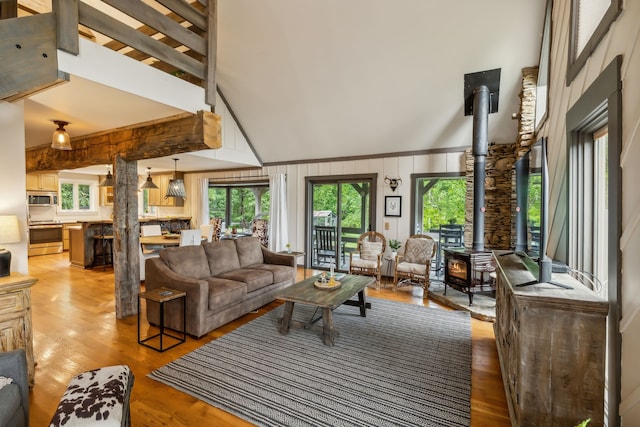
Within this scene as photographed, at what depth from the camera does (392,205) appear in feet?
19.2

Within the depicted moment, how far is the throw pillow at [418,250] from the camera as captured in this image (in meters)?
5.23

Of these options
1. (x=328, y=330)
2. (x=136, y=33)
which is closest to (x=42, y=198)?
(x=136, y=33)

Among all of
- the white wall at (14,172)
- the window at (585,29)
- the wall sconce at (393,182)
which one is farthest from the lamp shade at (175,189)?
the window at (585,29)

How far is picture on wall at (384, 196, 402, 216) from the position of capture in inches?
229

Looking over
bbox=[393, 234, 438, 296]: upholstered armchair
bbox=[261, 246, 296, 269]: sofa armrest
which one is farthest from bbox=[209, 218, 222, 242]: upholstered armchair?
bbox=[393, 234, 438, 296]: upholstered armchair

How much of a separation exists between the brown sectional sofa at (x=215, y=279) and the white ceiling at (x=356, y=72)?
1731mm

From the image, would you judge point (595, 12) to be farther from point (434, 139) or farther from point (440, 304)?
point (440, 304)

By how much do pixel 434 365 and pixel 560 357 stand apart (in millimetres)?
1284

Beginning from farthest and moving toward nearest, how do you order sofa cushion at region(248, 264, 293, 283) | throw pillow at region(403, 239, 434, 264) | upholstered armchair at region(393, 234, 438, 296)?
throw pillow at region(403, 239, 434, 264), upholstered armchair at region(393, 234, 438, 296), sofa cushion at region(248, 264, 293, 283)

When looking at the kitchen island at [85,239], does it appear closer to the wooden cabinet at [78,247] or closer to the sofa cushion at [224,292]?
the wooden cabinet at [78,247]

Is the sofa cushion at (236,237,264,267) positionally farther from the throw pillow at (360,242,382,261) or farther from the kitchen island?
the kitchen island

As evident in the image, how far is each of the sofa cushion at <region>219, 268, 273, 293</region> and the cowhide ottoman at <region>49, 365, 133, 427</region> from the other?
2204 mm

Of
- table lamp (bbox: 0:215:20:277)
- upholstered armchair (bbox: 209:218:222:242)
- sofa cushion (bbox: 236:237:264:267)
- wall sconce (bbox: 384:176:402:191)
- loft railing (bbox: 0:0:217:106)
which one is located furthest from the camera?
upholstered armchair (bbox: 209:218:222:242)

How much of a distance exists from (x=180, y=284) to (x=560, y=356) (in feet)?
10.9
